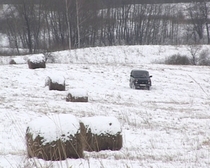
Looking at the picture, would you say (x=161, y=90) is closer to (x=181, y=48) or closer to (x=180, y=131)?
(x=180, y=131)

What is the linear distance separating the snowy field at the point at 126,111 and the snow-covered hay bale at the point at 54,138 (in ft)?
0.91

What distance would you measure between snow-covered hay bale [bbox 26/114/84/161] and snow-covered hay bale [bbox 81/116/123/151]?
4.35 feet

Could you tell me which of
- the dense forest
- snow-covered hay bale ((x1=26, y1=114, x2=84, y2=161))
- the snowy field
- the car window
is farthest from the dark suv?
the dense forest

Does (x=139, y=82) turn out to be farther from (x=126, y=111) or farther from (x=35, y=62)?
(x=126, y=111)

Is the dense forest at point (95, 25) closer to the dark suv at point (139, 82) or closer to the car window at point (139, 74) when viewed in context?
the car window at point (139, 74)

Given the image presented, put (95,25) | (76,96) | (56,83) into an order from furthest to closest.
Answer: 1. (95,25)
2. (56,83)
3. (76,96)

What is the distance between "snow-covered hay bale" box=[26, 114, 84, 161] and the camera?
21.2 feet

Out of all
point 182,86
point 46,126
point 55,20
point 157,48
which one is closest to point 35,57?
point 182,86

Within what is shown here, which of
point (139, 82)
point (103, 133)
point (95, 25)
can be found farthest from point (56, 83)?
point (95, 25)

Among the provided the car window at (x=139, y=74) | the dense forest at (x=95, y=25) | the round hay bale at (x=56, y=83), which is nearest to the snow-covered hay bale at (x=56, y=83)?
the round hay bale at (x=56, y=83)

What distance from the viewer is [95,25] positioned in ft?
226

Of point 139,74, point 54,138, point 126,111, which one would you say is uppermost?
point 54,138

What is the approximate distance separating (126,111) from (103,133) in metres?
7.14

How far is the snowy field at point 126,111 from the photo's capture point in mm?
6535
